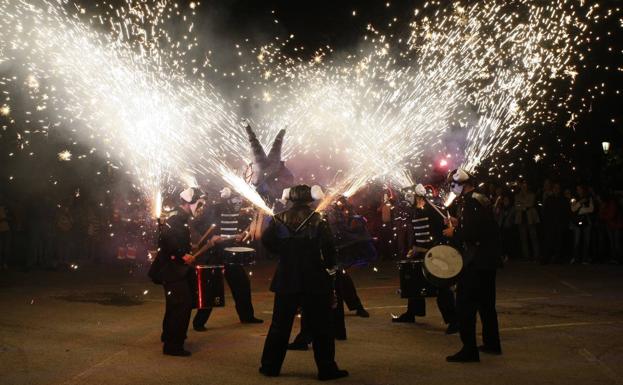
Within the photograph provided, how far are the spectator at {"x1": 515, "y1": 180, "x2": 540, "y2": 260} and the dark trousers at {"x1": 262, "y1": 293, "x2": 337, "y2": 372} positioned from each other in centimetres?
1513

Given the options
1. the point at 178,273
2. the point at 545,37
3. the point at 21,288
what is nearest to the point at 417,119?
the point at 545,37

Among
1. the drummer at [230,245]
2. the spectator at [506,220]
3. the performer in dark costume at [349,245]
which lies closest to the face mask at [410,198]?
the performer in dark costume at [349,245]

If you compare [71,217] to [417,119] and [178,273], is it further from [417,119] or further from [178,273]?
[178,273]

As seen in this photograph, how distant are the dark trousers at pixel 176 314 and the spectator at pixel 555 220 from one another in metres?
13.8

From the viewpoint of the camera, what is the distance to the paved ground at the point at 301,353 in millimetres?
7719

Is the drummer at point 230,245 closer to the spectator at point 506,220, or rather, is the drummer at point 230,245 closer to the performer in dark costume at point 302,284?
the performer in dark costume at point 302,284

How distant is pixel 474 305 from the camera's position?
8531 mm

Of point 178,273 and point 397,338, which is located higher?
point 178,273

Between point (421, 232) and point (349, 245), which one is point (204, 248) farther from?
point (421, 232)

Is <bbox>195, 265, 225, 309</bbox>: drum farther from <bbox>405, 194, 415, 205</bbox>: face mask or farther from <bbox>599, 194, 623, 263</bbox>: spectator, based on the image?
A: <bbox>599, 194, 623, 263</bbox>: spectator

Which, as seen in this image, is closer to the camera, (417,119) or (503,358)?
(503,358)

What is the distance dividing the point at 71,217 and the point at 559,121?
17307mm

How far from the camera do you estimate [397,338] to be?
32.4 feet

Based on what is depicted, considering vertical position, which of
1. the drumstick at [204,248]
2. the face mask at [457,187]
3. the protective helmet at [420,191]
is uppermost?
the protective helmet at [420,191]
